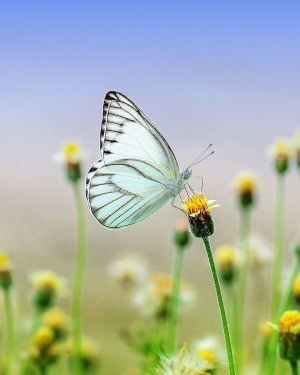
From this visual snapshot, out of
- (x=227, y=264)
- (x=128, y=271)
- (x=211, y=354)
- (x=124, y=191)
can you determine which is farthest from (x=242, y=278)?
(x=211, y=354)

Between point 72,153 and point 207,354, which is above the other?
point 72,153

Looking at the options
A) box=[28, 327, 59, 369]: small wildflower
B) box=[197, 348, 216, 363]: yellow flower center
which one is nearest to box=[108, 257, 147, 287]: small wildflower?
box=[28, 327, 59, 369]: small wildflower

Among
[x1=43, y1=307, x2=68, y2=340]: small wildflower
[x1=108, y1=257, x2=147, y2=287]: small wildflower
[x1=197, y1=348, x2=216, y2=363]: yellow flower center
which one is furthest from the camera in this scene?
[x1=108, y1=257, x2=147, y2=287]: small wildflower

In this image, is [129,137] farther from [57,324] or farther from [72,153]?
[57,324]

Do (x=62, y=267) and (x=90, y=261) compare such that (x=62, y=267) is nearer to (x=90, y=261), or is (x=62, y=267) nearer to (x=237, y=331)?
(x=90, y=261)

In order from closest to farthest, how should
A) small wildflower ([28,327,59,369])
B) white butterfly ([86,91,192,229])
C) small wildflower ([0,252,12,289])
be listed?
white butterfly ([86,91,192,229]), small wildflower ([28,327,59,369]), small wildflower ([0,252,12,289])

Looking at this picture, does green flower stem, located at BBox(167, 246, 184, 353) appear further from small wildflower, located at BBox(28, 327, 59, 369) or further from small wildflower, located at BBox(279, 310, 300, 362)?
small wildflower, located at BBox(279, 310, 300, 362)
